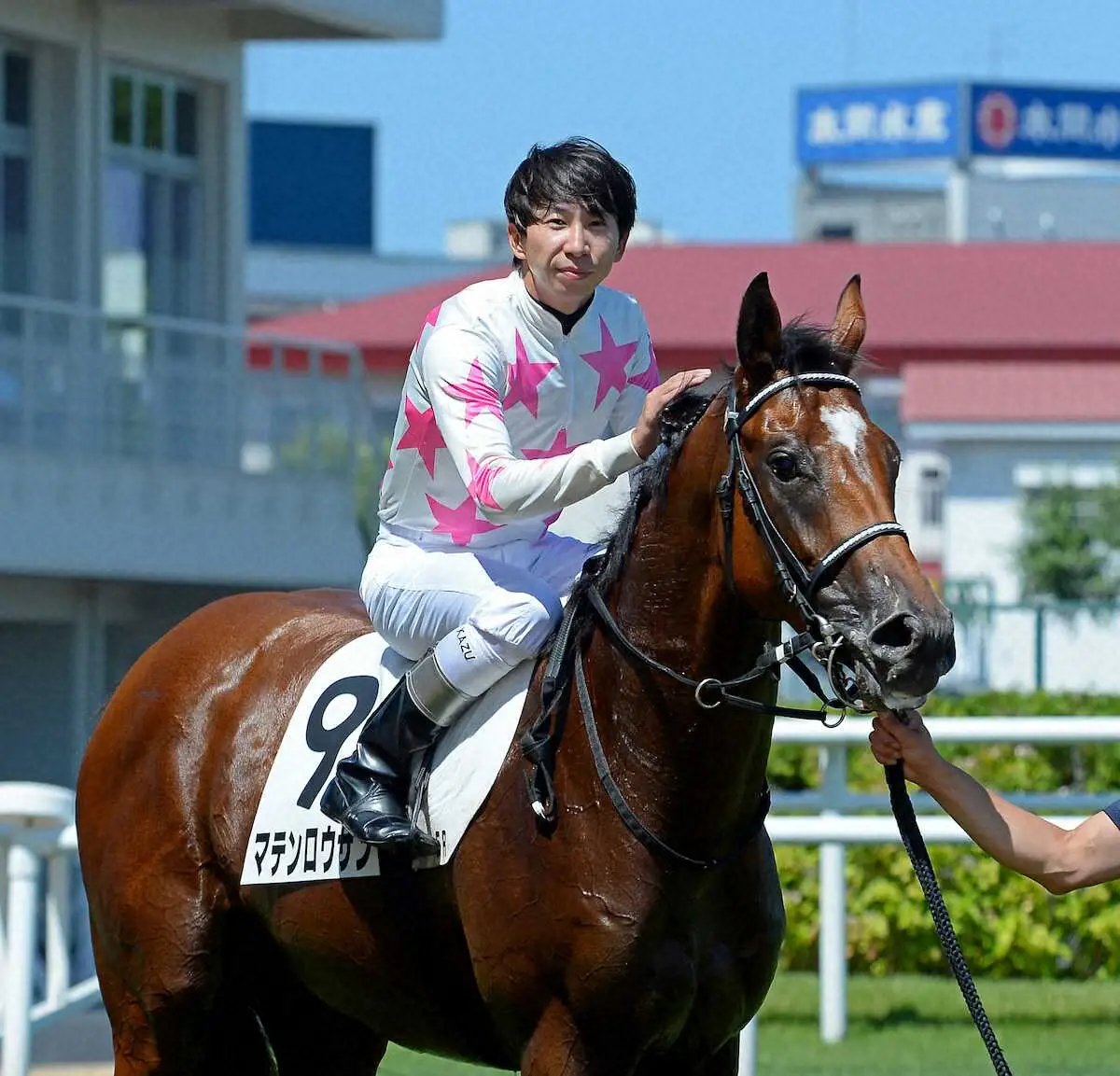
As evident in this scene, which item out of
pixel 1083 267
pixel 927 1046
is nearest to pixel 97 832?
pixel 927 1046

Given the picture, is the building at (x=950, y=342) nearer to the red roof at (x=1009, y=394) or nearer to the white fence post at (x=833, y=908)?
the red roof at (x=1009, y=394)

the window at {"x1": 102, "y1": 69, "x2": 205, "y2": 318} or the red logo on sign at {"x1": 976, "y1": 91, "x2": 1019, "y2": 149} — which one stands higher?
the red logo on sign at {"x1": 976, "y1": 91, "x2": 1019, "y2": 149}

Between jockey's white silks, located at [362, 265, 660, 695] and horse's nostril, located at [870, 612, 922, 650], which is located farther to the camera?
jockey's white silks, located at [362, 265, 660, 695]

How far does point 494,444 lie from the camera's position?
3783mm

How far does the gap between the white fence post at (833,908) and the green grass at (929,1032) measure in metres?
0.10

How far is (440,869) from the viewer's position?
3943 mm

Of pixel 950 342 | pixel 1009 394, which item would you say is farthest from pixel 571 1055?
pixel 950 342

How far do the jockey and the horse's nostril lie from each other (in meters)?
0.65

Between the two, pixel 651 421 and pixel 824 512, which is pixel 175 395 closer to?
pixel 651 421

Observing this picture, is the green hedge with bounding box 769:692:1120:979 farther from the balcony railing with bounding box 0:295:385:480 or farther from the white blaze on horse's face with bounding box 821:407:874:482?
the balcony railing with bounding box 0:295:385:480

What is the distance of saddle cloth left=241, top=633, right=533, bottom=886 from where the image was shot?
155 inches

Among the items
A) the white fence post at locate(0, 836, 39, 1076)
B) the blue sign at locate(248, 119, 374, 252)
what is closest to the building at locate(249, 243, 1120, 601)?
the blue sign at locate(248, 119, 374, 252)

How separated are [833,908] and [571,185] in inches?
152

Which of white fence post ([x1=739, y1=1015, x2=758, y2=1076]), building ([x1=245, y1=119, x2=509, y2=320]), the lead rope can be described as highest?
building ([x1=245, y1=119, x2=509, y2=320])
